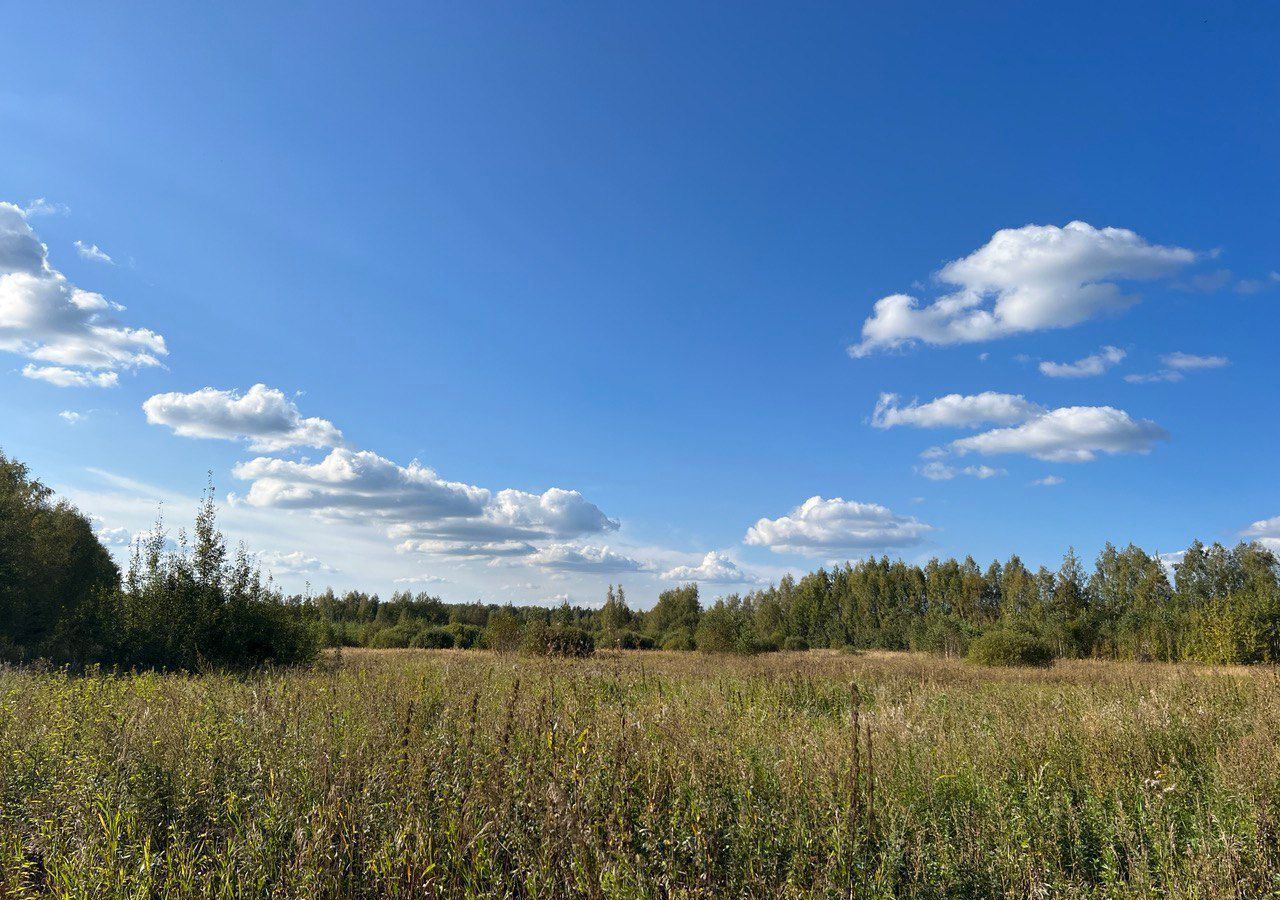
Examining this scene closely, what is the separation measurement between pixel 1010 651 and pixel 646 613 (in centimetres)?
5527

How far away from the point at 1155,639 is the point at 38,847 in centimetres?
5599

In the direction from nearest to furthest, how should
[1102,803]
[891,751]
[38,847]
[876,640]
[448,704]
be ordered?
[38,847], [1102,803], [891,751], [448,704], [876,640]

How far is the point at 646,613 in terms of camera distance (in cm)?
8231

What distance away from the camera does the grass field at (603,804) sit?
3.74 meters

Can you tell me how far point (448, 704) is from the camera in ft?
22.8

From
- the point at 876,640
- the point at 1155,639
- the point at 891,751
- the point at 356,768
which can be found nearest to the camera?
the point at 356,768

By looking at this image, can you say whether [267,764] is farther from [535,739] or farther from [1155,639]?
[1155,639]

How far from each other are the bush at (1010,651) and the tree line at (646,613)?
0.09 meters

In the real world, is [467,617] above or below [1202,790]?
below

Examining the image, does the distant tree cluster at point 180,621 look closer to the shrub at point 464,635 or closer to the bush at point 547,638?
the bush at point 547,638

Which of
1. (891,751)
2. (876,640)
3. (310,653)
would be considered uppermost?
(891,751)

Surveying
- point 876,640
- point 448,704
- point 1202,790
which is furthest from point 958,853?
point 876,640

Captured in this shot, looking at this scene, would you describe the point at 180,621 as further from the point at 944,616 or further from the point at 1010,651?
the point at 944,616

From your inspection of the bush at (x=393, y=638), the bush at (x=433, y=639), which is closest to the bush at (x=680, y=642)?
the bush at (x=433, y=639)
